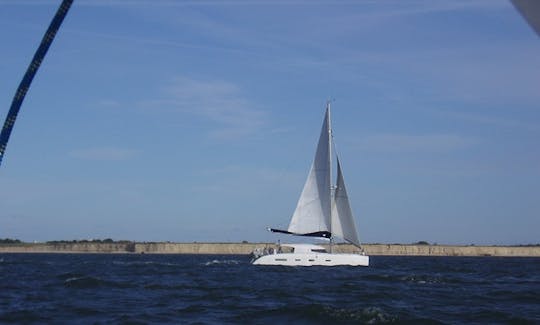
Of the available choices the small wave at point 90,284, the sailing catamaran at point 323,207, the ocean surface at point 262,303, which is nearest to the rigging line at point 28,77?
the ocean surface at point 262,303

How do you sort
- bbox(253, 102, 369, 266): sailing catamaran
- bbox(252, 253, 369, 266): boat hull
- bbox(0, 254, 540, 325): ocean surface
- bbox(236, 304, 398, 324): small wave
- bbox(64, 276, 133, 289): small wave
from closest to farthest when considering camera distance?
bbox(236, 304, 398, 324): small wave
bbox(0, 254, 540, 325): ocean surface
bbox(64, 276, 133, 289): small wave
bbox(252, 253, 369, 266): boat hull
bbox(253, 102, 369, 266): sailing catamaran

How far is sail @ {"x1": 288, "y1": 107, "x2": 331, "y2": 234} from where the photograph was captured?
250ft

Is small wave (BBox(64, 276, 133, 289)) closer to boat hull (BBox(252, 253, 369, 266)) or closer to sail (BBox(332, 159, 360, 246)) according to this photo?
boat hull (BBox(252, 253, 369, 266))

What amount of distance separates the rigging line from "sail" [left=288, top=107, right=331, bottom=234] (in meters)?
68.6

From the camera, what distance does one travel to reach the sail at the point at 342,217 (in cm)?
7644

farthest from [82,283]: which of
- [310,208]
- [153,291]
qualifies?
[310,208]

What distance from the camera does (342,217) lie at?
76438 mm

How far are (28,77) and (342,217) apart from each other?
69454mm

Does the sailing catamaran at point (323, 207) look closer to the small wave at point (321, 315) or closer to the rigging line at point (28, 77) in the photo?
the small wave at point (321, 315)

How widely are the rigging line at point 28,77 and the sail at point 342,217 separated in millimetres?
68990

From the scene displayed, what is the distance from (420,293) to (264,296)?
25.5ft

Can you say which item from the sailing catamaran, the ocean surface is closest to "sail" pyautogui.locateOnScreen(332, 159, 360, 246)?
the sailing catamaran

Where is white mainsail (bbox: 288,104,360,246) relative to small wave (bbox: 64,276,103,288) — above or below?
above

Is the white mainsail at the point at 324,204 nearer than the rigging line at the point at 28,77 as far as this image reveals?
No
